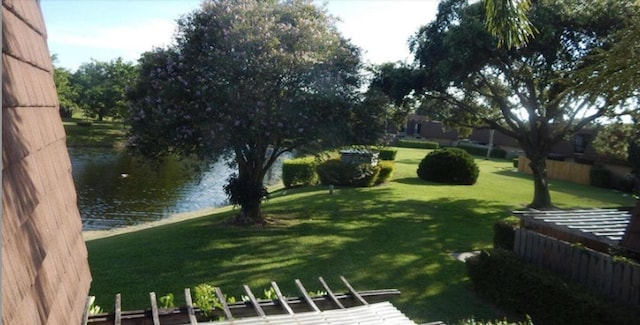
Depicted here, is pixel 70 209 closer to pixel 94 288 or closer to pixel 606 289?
pixel 94 288

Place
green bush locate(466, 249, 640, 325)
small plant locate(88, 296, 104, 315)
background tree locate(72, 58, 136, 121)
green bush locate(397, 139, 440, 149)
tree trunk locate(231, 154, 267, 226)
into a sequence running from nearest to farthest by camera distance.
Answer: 1. small plant locate(88, 296, 104, 315)
2. green bush locate(466, 249, 640, 325)
3. tree trunk locate(231, 154, 267, 226)
4. green bush locate(397, 139, 440, 149)
5. background tree locate(72, 58, 136, 121)

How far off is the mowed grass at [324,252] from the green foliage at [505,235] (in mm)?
1169

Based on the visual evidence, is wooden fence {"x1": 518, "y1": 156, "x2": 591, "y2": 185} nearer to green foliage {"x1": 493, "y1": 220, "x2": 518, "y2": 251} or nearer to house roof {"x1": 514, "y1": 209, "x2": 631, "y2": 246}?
house roof {"x1": 514, "y1": 209, "x2": 631, "y2": 246}

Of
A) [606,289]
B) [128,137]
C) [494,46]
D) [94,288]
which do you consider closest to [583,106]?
[494,46]

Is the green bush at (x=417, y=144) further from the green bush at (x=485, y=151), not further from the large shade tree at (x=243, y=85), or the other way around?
the large shade tree at (x=243, y=85)

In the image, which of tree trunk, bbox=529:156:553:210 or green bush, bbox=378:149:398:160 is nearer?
tree trunk, bbox=529:156:553:210

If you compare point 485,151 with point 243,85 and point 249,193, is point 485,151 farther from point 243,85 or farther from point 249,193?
point 243,85

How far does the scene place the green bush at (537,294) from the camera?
7711mm

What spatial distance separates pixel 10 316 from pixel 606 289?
9354mm

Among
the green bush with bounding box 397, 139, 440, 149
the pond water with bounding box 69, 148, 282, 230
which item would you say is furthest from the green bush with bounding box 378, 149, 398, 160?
the green bush with bounding box 397, 139, 440, 149

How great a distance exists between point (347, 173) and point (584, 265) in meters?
16.3

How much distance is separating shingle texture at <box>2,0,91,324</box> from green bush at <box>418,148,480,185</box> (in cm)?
2656

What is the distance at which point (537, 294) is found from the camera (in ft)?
29.1

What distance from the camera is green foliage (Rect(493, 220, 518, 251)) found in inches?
488
